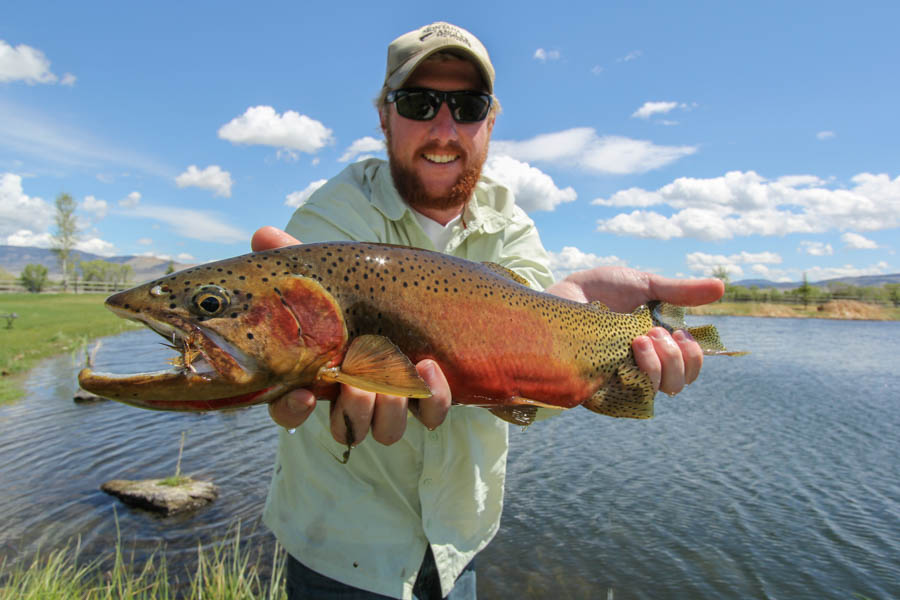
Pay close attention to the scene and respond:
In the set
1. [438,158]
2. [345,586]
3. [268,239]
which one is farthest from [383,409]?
[438,158]

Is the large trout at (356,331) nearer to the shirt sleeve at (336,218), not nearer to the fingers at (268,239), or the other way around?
the fingers at (268,239)

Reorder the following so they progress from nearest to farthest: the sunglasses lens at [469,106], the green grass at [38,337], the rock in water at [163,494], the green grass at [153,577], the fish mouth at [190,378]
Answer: the fish mouth at [190,378] < the sunglasses lens at [469,106] < the green grass at [153,577] < the rock in water at [163,494] < the green grass at [38,337]

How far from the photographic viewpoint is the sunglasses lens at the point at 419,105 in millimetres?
3594

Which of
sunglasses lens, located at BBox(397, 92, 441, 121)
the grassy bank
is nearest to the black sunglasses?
sunglasses lens, located at BBox(397, 92, 441, 121)

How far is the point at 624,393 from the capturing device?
3.38 metres

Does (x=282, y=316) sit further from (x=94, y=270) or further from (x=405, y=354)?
(x=94, y=270)

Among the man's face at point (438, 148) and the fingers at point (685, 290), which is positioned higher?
the man's face at point (438, 148)

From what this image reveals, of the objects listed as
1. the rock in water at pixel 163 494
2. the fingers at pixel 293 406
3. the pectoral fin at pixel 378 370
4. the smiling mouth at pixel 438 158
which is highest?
the smiling mouth at pixel 438 158

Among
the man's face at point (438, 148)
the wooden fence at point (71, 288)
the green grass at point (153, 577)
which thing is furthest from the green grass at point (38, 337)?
the wooden fence at point (71, 288)

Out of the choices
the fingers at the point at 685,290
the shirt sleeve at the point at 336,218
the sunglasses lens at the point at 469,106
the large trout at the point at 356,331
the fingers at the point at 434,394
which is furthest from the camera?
the fingers at the point at 685,290

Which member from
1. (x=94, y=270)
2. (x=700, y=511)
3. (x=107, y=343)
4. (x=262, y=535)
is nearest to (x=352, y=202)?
(x=262, y=535)

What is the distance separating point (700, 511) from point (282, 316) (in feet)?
38.2

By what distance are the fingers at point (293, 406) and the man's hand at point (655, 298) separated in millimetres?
2095

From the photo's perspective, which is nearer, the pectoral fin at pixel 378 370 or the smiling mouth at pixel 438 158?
the pectoral fin at pixel 378 370
